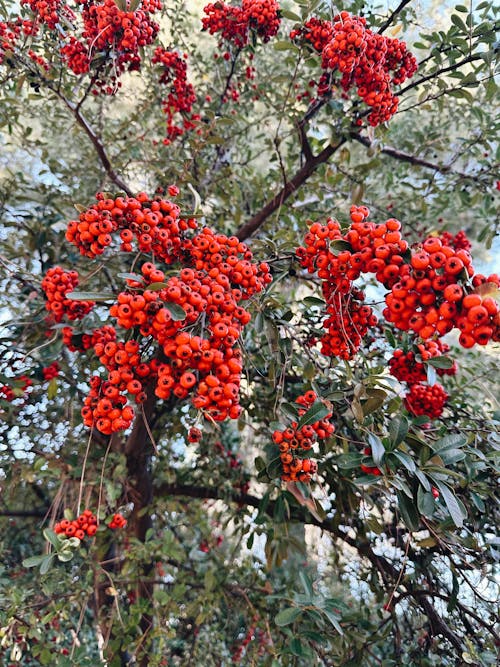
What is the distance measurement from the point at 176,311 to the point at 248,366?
28.9 inches

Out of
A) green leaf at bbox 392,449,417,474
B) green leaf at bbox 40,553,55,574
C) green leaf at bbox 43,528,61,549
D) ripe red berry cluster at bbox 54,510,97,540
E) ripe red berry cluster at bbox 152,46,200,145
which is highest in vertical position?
ripe red berry cluster at bbox 152,46,200,145

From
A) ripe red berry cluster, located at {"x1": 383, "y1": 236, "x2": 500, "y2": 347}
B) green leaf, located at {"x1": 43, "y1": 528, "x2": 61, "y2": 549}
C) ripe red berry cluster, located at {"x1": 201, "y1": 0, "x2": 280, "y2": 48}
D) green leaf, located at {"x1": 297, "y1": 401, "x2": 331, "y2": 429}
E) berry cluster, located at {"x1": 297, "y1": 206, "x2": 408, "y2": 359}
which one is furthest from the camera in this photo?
ripe red berry cluster, located at {"x1": 201, "y1": 0, "x2": 280, "y2": 48}

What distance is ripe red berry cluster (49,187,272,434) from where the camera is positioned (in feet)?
2.92

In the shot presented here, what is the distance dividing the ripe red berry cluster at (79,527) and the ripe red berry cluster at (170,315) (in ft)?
1.86

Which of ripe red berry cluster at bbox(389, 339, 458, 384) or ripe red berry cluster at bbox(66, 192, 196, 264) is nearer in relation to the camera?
ripe red berry cluster at bbox(66, 192, 196, 264)

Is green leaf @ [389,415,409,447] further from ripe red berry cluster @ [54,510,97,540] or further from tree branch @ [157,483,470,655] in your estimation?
ripe red berry cluster @ [54,510,97,540]

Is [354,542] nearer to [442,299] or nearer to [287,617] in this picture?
[287,617]

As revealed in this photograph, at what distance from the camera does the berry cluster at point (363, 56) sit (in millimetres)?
1340

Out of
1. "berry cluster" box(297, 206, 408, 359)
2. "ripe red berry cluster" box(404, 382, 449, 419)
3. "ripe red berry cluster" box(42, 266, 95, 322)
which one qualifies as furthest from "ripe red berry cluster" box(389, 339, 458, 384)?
"ripe red berry cluster" box(42, 266, 95, 322)

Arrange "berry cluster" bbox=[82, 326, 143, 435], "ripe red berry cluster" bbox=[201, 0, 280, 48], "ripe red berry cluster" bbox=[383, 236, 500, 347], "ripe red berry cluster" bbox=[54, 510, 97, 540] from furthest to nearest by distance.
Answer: "ripe red berry cluster" bbox=[201, 0, 280, 48]
"ripe red berry cluster" bbox=[54, 510, 97, 540]
"berry cluster" bbox=[82, 326, 143, 435]
"ripe red berry cluster" bbox=[383, 236, 500, 347]

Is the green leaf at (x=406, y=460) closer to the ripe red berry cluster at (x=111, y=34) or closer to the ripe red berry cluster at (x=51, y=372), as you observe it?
the ripe red berry cluster at (x=51, y=372)

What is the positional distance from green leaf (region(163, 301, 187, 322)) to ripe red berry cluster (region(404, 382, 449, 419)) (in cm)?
106

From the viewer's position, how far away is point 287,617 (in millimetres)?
1310

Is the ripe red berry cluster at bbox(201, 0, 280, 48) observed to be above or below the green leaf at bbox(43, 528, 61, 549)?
above
